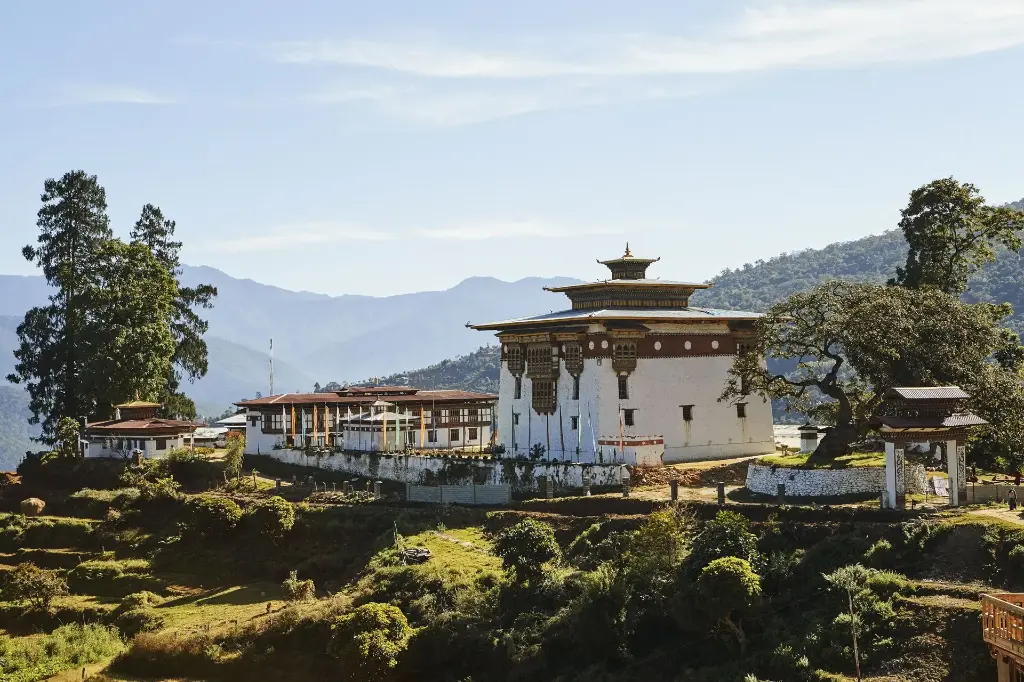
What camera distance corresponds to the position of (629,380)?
63.8 m

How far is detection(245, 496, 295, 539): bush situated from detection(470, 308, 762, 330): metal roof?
14.5 metres

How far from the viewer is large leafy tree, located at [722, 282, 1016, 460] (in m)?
50.5

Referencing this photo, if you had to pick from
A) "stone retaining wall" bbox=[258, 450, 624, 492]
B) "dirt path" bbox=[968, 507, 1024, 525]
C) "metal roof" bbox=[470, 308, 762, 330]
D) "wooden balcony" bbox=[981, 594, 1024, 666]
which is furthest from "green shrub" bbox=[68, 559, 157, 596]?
"wooden balcony" bbox=[981, 594, 1024, 666]

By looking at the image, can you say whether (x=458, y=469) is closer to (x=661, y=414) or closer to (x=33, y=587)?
(x=661, y=414)

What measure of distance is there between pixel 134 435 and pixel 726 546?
144 feet

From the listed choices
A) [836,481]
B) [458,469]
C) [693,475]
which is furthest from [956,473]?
[458,469]

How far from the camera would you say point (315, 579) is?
55688mm

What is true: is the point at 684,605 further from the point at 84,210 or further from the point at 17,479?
the point at 84,210

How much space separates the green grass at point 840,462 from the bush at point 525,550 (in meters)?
11.2

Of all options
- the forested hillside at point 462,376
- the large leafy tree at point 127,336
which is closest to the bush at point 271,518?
the large leafy tree at point 127,336

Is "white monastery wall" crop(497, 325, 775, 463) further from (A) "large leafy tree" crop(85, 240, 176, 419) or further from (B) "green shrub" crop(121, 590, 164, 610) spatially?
(A) "large leafy tree" crop(85, 240, 176, 419)

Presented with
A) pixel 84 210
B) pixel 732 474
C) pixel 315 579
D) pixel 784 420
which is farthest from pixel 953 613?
pixel 784 420

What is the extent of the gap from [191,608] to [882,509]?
29.0 meters

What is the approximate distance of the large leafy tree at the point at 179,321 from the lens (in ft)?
283
